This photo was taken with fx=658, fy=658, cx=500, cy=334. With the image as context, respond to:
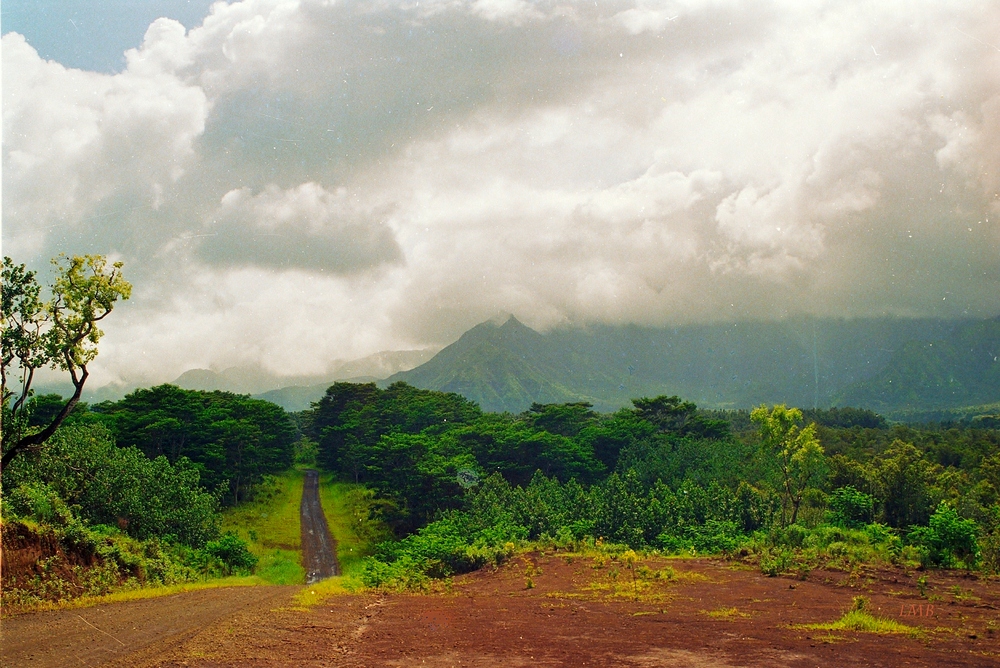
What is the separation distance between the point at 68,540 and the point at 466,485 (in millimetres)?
29732

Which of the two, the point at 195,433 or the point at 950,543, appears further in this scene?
the point at 195,433

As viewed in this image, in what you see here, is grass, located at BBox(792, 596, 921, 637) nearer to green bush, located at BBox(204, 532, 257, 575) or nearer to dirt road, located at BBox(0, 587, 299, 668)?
dirt road, located at BBox(0, 587, 299, 668)

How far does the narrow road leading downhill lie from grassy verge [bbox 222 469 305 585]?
0.52 m

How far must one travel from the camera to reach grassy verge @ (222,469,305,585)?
124ft

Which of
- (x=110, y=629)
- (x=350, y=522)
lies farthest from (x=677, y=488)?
(x=110, y=629)

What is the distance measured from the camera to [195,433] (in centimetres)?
5281

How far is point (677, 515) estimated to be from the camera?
34.5 meters

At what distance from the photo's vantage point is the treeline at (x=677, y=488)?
2842cm

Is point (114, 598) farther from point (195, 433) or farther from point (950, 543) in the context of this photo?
point (195, 433)

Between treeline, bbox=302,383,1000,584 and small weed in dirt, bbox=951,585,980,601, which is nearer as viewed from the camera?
small weed in dirt, bbox=951,585,980,601

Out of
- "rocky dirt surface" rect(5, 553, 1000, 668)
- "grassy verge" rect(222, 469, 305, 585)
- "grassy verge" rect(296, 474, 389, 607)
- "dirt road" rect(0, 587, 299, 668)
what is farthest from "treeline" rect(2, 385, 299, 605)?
"grassy verge" rect(296, 474, 389, 607)

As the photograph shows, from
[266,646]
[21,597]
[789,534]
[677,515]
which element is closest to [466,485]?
[677,515]

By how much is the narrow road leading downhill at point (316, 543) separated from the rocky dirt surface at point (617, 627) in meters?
23.2

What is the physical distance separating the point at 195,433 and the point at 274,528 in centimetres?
1016
